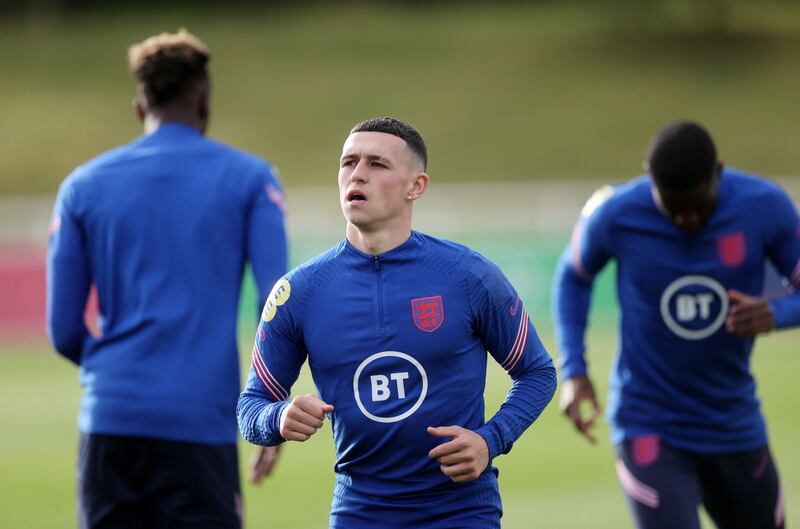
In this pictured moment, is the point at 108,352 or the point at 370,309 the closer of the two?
the point at 370,309

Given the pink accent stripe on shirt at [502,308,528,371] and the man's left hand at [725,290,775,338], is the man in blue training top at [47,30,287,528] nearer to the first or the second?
the pink accent stripe on shirt at [502,308,528,371]

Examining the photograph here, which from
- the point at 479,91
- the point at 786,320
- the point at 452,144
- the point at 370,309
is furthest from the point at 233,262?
the point at 479,91

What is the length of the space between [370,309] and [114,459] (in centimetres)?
151

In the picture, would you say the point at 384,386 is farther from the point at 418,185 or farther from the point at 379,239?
the point at 418,185

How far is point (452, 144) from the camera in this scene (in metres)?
37.8

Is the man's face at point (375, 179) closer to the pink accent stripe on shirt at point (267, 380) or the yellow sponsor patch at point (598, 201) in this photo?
the pink accent stripe on shirt at point (267, 380)

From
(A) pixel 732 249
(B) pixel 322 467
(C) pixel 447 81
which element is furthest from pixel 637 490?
(C) pixel 447 81

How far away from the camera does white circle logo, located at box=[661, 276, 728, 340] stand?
6172 millimetres

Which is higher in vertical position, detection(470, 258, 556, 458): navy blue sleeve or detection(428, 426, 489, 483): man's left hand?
detection(470, 258, 556, 458): navy blue sleeve

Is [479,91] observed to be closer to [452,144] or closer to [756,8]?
[452,144]

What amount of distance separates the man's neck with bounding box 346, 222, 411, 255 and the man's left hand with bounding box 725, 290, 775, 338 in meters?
1.81

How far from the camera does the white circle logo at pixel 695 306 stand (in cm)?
617

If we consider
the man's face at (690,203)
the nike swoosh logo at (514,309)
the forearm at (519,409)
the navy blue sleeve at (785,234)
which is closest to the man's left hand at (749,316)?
the navy blue sleeve at (785,234)

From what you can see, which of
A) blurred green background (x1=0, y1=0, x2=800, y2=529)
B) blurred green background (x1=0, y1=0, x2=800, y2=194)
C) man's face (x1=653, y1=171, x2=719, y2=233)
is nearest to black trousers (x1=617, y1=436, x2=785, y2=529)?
man's face (x1=653, y1=171, x2=719, y2=233)
